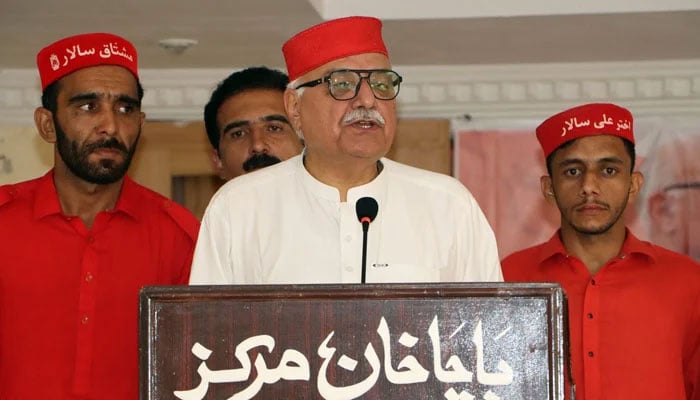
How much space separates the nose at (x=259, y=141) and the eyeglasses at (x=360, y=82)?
3.37 ft

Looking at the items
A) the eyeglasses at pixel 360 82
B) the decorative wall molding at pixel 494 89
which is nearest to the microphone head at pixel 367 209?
the eyeglasses at pixel 360 82

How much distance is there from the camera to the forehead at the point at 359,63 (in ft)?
8.89

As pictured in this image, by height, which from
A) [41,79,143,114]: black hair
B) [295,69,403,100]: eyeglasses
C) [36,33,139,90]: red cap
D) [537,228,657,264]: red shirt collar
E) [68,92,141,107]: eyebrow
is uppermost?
[36,33,139,90]: red cap

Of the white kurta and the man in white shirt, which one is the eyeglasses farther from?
the white kurta

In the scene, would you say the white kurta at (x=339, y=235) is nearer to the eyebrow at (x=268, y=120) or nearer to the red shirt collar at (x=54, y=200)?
the red shirt collar at (x=54, y=200)

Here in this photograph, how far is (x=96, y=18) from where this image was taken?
424 cm

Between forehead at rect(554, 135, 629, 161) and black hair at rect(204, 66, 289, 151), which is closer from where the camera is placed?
forehead at rect(554, 135, 629, 161)

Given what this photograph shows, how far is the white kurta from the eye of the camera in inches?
104

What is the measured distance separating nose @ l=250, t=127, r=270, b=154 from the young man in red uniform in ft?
1.32

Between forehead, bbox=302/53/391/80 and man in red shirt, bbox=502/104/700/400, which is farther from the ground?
forehead, bbox=302/53/391/80

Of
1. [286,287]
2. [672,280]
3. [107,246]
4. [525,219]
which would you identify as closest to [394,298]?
[286,287]

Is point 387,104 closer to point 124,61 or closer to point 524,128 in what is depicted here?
point 124,61

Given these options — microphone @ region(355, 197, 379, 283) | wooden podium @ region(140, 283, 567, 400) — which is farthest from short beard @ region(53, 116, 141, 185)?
wooden podium @ region(140, 283, 567, 400)

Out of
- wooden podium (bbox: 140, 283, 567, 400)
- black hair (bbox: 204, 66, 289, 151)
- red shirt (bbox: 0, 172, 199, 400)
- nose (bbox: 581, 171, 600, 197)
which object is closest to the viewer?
wooden podium (bbox: 140, 283, 567, 400)
